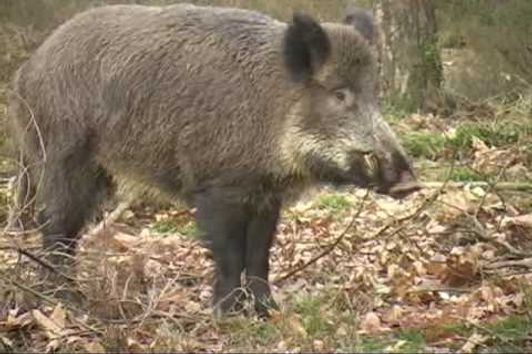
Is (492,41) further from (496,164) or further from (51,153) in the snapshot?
(51,153)

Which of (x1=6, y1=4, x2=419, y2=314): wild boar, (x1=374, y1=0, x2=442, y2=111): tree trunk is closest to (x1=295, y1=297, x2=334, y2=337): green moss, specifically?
(x1=6, y1=4, x2=419, y2=314): wild boar

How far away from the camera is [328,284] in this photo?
6.40m

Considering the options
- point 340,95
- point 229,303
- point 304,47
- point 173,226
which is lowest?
point 173,226

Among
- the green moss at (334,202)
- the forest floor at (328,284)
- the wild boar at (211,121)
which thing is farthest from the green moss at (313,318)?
the green moss at (334,202)

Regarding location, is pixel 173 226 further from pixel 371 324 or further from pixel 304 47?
pixel 371 324

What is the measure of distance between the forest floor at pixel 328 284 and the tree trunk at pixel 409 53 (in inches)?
179

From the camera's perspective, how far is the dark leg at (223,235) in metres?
6.88

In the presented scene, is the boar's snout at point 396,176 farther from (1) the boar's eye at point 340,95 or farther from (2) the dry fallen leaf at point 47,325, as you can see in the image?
(2) the dry fallen leaf at point 47,325

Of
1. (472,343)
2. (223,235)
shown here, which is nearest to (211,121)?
(223,235)

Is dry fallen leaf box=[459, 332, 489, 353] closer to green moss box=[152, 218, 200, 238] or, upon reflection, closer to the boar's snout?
the boar's snout

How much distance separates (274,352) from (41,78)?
135 inches

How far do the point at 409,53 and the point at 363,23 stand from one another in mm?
7633

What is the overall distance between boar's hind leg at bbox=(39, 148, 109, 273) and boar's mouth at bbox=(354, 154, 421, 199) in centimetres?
204

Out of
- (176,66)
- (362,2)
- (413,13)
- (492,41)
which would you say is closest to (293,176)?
(176,66)
